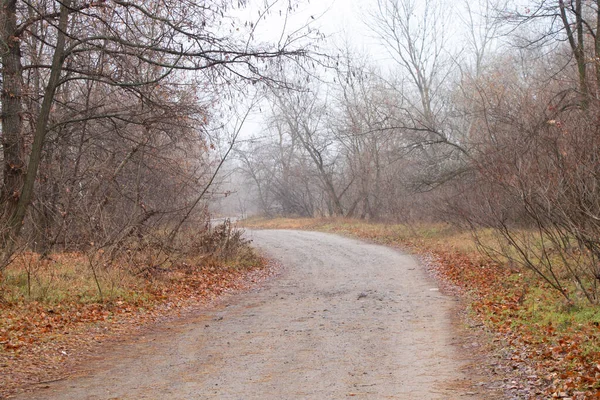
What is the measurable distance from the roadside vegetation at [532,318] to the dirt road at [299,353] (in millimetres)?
730

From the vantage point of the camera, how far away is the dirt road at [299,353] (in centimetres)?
Answer: 620

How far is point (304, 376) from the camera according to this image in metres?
6.71

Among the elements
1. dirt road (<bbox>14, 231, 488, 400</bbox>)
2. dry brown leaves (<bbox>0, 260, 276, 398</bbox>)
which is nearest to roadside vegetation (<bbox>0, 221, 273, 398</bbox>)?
dry brown leaves (<bbox>0, 260, 276, 398</bbox>)

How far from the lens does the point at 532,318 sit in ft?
29.4

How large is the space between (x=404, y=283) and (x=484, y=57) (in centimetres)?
2863

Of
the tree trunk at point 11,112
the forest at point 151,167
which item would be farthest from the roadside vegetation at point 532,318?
the tree trunk at point 11,112

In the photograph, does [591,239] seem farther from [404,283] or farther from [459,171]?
[459,171]

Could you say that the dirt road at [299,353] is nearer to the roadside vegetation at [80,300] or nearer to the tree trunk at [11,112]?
the roadside vegetation at [80,300]

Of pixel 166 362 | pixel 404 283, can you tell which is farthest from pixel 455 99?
pixel 166 362

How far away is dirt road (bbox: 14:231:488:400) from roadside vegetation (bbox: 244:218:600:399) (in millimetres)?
730

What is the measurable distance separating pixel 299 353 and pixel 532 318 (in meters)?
3.83

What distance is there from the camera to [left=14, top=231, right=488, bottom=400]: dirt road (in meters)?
6.20

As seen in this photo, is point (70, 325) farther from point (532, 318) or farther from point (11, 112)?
point (532, 318)

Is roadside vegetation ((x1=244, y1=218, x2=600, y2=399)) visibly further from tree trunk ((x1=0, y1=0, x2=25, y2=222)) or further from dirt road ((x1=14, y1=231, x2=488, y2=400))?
tree trunk ((x1=0, y1=0, x2=25, y2=222))
